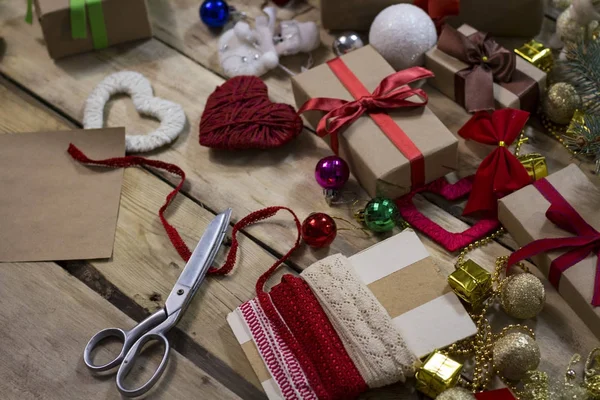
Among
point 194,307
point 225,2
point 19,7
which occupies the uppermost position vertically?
point 225,2

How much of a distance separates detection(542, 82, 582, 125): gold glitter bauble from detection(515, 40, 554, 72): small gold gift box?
0.07 meters

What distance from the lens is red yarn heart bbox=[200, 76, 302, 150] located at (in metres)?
1.21

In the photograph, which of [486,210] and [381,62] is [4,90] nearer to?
[381,62]

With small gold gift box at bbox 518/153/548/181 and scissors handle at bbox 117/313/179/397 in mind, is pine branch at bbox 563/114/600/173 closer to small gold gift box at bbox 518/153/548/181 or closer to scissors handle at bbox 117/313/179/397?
small gold gift box at bbox 518/153/548/181

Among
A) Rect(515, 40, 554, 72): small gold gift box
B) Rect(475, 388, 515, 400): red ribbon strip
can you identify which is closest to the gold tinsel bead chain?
Rect(475, 388, 515, 400): red ribbon strip

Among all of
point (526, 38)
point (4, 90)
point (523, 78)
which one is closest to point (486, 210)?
point (523, 78)

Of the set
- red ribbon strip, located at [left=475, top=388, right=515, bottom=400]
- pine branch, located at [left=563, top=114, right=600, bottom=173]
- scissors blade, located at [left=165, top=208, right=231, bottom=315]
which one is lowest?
scissors blade, located at [left=165, top=208, right=231, bottom=315]

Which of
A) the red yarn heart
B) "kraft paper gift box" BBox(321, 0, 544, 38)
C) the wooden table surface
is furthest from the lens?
"kraft paper gift box" BBox(321, 0, 544, 38)

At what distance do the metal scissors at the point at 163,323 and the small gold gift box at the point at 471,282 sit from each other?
37 centimetres

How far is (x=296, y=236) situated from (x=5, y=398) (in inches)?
19.3

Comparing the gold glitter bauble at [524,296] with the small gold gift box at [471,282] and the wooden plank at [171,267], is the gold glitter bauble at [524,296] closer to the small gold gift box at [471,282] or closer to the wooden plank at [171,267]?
the small gold gift box at [471,282]

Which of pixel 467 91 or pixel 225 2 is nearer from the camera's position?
pixel 467 91

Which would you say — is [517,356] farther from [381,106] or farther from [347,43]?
[347,43]

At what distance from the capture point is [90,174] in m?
1.22
